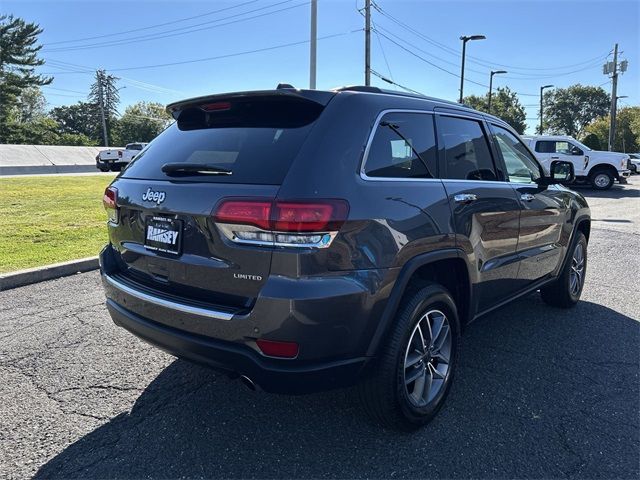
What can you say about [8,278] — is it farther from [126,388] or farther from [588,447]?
[588,447]

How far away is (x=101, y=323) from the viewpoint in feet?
13.5

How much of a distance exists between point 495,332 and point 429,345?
1653mm

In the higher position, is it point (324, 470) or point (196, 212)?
point (196, 212)

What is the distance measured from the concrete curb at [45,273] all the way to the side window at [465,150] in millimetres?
4526

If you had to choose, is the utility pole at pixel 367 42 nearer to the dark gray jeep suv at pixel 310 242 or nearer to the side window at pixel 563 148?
the side window at pixel 563 148

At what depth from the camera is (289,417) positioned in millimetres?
2826

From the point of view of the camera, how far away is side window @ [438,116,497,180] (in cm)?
313

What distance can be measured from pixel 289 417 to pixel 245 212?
1.36m

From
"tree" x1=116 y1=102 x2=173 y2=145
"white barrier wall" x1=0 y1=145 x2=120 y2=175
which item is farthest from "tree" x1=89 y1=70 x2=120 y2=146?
"white barrier wall" x1=0 y1=145 x2=120 y2=175

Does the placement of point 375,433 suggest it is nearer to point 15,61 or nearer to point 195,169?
point 195,169

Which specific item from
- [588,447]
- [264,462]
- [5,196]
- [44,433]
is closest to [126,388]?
[44,433]

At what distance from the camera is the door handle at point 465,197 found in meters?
2.94

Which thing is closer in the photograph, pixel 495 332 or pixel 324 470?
pixel 324 470

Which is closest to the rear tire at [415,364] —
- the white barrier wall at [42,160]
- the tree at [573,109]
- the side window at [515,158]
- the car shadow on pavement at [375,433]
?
the car shadow on pavement at [375,433]
